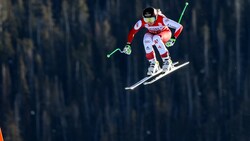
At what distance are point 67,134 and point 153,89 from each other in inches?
312

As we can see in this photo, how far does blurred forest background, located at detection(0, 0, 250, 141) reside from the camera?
97.0 m

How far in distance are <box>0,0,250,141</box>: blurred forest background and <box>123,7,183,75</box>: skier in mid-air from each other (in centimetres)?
6337

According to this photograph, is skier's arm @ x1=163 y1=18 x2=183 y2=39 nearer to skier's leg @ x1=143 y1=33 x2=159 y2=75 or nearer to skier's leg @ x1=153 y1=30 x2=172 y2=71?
skier's leg @ x1=153 y1=30 x2=172 y2=71

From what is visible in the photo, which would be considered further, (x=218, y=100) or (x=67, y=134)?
(x=218, y=100)

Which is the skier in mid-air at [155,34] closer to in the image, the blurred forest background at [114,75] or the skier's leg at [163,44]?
the skier's leg at [163,44]

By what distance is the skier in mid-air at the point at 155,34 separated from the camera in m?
28.2

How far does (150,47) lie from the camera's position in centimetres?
2869

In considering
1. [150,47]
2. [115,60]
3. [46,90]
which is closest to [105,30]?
[115,60]

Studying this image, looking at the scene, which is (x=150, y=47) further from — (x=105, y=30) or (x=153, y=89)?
(x=105, y=30)

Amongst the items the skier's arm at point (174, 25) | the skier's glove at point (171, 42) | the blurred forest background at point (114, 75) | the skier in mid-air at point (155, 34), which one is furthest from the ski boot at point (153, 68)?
the blurred forest background at point (114, 75)

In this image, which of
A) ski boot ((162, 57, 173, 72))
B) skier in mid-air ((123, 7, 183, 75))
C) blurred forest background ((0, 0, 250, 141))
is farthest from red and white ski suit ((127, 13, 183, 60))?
blurred forest background ((0, 0, 250, 141))

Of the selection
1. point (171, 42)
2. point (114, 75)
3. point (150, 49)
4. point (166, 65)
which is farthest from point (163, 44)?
point (114, 75)

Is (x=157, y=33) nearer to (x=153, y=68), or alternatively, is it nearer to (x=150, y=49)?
(x=150, y=49)

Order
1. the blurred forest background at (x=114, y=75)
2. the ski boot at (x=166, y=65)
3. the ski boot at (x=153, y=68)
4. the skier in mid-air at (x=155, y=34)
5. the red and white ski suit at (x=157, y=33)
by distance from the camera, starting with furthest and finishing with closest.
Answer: the blurred forest background at (x=114, y=75), the ski boot at (x=166, y=65), the ski boot at (x=153, y=68), the red and white ski suit at (x=157, y=33), the skier in mid-air at (x=155, y=34)
